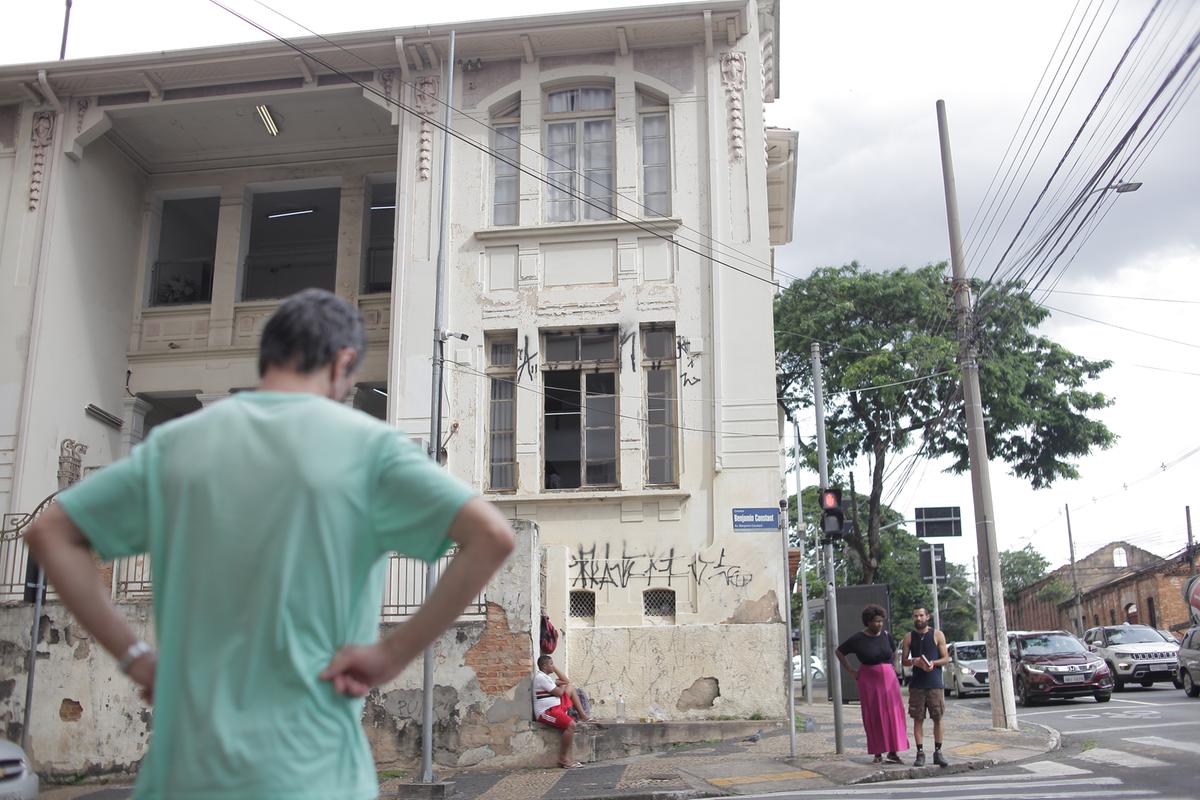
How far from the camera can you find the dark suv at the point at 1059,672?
21188 millimetres

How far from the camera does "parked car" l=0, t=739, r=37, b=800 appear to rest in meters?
9.66

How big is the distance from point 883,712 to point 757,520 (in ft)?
8.97

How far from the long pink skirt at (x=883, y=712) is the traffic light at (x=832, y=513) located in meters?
2.16

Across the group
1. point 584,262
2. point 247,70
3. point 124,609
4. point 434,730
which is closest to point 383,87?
point 247,70

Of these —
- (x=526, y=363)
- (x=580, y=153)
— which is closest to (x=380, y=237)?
(x=580, y=153)

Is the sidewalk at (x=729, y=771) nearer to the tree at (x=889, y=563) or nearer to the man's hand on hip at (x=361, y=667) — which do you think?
the man's hand on hip at (x=361, y=667)

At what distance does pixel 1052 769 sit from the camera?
11.1 m

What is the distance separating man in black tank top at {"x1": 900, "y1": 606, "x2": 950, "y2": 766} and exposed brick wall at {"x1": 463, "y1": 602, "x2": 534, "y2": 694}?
437 cm

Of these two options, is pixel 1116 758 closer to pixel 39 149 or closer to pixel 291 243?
pixel 291 243

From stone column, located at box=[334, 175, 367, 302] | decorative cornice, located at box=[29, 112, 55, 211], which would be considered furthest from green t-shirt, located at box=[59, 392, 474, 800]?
decorative cornice, located at box=[29, 112, 55, 211]

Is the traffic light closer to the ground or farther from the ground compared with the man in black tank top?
farther from the ground

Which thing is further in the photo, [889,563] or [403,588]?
[889,563]

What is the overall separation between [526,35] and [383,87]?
8.70ft

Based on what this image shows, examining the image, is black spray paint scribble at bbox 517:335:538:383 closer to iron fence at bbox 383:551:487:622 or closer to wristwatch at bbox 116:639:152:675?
iron fence at bbox 383:551:487:622
